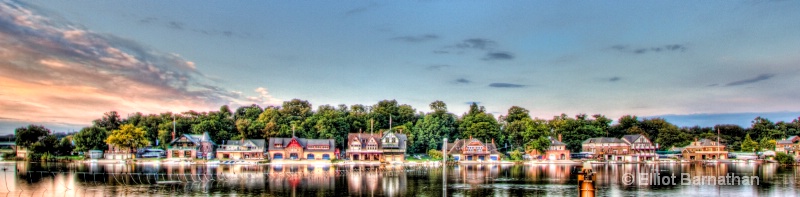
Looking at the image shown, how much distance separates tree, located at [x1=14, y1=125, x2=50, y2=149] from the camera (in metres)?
96.5

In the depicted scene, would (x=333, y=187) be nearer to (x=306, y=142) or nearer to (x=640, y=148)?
(x=306, y=142)

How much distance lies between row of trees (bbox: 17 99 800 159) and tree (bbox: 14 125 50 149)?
9429 millimetres

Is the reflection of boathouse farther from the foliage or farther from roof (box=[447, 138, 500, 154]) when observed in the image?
the foliage

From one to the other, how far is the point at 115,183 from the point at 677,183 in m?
51.6

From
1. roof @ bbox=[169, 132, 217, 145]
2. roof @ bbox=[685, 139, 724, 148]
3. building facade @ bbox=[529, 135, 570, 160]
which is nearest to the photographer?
roof @ bbox=[169, 132, 217, 145]

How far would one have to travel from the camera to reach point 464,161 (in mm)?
93875

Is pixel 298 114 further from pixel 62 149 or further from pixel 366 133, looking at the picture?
pixel 62 149

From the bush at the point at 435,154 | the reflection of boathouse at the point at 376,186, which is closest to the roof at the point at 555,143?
the bush at the point at 435,154

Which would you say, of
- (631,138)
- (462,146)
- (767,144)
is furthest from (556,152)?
(767,144)

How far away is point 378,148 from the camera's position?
9356cm

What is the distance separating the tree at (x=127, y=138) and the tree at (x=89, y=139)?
7353mm

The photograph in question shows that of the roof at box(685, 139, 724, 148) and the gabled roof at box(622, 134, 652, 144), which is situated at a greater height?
the gabled roof at box(622, 134, 652, 144)

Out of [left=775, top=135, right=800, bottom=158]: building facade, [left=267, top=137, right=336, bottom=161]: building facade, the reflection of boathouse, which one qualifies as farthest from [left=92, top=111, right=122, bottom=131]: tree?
[left=775, top=135, right=800, bottom=158]: building facade

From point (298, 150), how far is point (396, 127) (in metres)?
19.8
